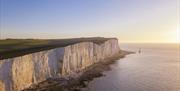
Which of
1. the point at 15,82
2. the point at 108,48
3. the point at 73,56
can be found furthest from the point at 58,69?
the point at 108,48

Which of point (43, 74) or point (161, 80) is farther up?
point (43, 74)

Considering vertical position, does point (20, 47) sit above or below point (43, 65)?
above

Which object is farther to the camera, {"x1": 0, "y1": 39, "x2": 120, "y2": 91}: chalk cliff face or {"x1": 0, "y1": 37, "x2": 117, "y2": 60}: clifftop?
{"x1": 0, "y1": 37, "x2": 117, "y2": 60}: clifftop

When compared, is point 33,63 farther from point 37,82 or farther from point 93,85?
point 93,85

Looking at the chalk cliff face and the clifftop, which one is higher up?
the clifftop

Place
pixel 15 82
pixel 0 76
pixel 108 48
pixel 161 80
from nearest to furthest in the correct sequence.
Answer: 1. pixel 0 76
2. pixel 15 82
3. pixel 161 80
4. pixel 108 48

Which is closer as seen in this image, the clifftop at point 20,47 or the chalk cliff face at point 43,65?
the chalk cliff face at point 43,65

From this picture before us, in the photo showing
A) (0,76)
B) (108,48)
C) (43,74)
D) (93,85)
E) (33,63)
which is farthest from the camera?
(108,48)

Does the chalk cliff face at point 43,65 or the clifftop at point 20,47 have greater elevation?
the clifftop at point 20,47
